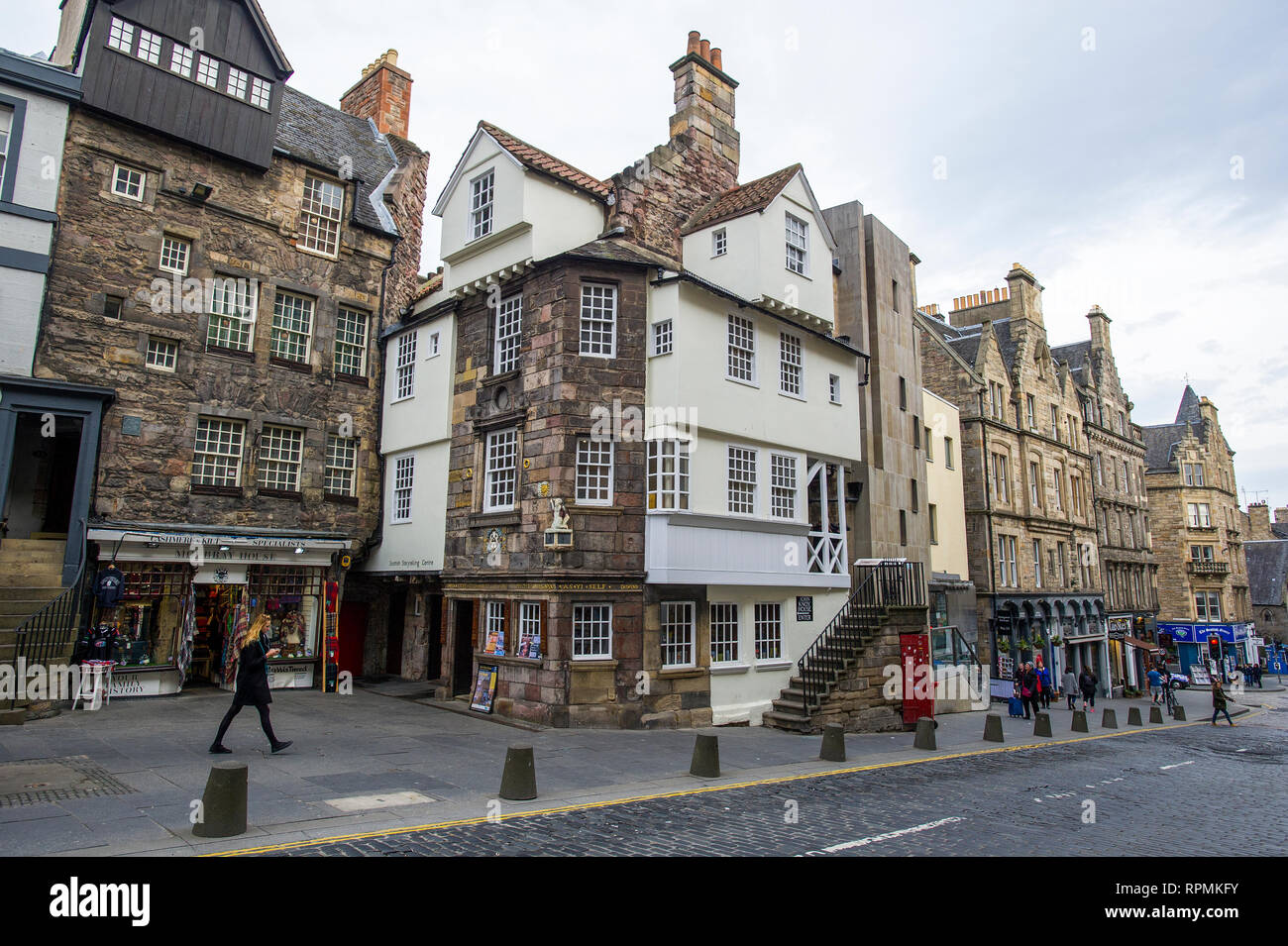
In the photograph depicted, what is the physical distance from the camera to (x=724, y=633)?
18.3 metres

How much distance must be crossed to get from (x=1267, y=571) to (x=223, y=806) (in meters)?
79.7

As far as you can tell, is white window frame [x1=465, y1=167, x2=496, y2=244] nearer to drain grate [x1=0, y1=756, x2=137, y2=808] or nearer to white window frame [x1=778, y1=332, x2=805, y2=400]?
white window frame [x1=778, y1=332, x2=805, y2=400]

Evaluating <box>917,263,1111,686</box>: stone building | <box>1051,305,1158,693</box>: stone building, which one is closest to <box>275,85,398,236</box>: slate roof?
<box>917,263,1111,686</box>: stone building

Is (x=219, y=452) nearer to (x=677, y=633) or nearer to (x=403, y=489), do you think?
(x=403, y=489)

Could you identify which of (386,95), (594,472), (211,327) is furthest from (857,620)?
(386,95)

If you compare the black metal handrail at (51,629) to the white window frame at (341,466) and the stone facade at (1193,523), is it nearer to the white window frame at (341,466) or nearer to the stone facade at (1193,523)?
the white window frame at (341,466)

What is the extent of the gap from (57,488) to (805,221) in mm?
20833

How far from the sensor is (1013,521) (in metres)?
34.7

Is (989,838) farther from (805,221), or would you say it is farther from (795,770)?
(805,221)

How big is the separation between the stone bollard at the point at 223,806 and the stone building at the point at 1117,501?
44.5m

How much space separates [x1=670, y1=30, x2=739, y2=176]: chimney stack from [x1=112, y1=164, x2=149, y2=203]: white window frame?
13818 mm

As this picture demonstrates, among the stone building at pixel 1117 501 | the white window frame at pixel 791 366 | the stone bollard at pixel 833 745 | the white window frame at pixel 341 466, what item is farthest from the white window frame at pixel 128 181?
the stone building at pixel 1117 501

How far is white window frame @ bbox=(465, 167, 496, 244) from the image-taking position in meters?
18.8
